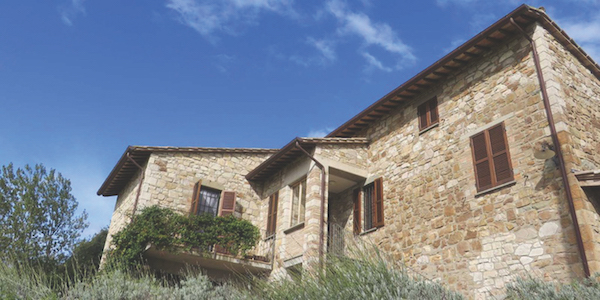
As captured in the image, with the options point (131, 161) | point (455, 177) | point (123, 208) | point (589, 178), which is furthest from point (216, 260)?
point (589, 178)

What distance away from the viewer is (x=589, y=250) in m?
7.09

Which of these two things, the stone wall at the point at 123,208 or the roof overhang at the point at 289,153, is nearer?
the roof overhang at the point at 289,153

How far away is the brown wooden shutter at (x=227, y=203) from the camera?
14.3 m

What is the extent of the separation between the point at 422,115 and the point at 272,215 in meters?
5.59

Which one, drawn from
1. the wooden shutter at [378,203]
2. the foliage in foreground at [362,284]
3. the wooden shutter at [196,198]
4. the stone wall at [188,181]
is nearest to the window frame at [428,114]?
the wooden shutter at [378,203]

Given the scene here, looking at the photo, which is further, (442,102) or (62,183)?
(62,183)

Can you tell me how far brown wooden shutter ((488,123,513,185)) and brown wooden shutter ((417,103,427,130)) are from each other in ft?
6.80

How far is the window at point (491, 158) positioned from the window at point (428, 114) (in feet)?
5.16

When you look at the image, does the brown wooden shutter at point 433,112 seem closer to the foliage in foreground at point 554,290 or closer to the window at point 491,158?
the window at point 491,158

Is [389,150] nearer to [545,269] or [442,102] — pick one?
[442,102]

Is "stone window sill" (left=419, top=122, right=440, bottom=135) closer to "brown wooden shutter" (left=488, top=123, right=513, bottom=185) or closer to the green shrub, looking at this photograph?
"brown wooden shutter" (left=488, top=123, right=513, bottom=185)

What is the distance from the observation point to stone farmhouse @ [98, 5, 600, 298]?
8.01 m

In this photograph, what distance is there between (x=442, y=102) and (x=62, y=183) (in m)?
15.9

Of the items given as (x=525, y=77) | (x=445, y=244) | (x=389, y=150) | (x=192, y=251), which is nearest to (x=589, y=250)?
(x=445, y=244)
